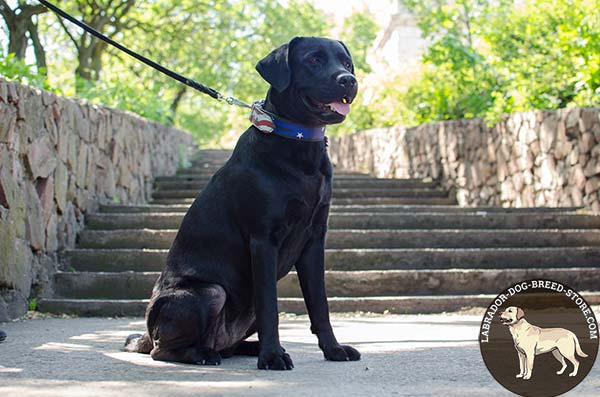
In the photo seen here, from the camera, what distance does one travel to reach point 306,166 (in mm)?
4383

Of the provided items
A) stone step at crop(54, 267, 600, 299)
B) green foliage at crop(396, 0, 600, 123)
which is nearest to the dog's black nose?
stone step at crop(54, 267, 600, 299)

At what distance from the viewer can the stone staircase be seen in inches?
311

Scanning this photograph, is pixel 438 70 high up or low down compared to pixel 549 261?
up

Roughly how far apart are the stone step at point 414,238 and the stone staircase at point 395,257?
0.4 inches

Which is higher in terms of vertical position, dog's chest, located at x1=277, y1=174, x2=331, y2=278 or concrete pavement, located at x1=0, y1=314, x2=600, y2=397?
dog's chest, located at x1=277, y1=174, x2=331, y2=278

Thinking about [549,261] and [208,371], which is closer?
[208,371]

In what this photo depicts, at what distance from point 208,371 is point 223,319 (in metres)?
0.40

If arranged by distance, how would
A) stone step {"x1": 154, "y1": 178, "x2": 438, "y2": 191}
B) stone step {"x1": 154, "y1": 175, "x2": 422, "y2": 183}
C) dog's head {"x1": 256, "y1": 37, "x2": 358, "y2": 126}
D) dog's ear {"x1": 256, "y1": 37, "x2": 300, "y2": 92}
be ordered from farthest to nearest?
stone step {"x1": 154, "y1": 175, "x2": 422, "y2": 183}, stone step {"x1": 154, "y1": 178, "x2": 438, "y2": 191}, dog's ear {"x1": 256, "y1": 37, "x2": 300, "y2": 92}, dog's head {"x1": 256, "y1": 37, "x2": 358, "y2": 126}

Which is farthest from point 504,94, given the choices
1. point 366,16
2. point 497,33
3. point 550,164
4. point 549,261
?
point 366,16

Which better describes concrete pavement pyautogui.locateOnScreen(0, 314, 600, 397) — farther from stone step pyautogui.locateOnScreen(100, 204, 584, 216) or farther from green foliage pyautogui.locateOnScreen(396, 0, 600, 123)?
green foliage pyautogui.locateOnScreen(396, 0, 600, 123)

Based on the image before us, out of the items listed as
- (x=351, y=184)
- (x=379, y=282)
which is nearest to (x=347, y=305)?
(x=379, y=282)

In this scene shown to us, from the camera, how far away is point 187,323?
427cm

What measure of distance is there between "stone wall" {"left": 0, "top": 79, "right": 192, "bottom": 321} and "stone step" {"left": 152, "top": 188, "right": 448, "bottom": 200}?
109 centimetres

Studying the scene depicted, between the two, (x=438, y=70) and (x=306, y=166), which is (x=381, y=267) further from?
(x=438, y=70)
